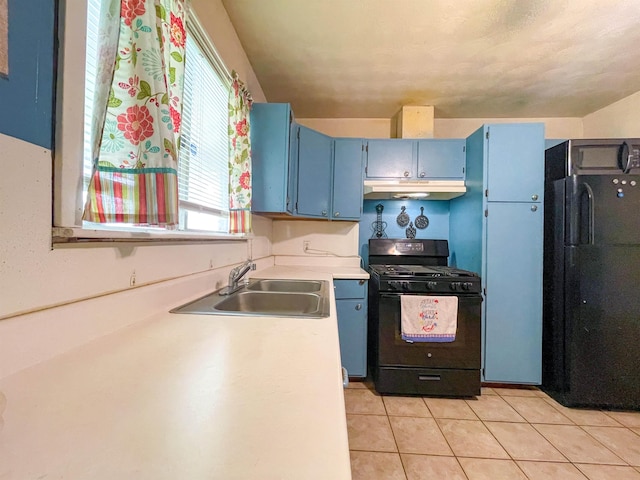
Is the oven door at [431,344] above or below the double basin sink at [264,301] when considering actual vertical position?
below

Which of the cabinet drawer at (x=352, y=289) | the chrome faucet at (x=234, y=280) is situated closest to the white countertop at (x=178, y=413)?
the chrome faucet at (x=234, y=280)

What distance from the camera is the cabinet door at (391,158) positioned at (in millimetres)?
2611

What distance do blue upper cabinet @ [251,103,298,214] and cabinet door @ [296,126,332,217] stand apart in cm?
27

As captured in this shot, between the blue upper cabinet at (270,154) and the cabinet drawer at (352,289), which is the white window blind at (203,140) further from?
the cabinet drawer at (352,289)

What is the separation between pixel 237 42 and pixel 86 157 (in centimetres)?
154

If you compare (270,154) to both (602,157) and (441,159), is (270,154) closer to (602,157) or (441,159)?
Result: (441,159)

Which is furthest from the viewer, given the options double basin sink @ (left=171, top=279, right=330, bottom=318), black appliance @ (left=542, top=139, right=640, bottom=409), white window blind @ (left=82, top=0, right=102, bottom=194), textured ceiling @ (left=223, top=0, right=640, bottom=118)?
black appliance @ (left=542, top=139, right=640, bottom=409)

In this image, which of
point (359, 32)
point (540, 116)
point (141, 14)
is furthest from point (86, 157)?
point (540, 116)

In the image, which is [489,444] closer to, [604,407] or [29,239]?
[604,407]

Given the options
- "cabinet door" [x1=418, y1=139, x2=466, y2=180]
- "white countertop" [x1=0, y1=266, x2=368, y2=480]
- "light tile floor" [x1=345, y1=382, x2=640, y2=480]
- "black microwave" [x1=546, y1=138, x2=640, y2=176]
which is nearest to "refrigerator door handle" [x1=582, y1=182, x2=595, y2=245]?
"black microwave" [x1=546, y1=138, x2=640, y2=176]

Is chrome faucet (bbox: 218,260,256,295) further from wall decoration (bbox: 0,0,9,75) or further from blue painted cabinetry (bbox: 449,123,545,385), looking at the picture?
blue painted cabinetry (bbox: 449,123,545,385)

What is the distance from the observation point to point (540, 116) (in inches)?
115

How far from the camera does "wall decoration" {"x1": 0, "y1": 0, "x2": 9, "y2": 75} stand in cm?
52

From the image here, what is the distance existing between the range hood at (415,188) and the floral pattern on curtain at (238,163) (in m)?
1.19
